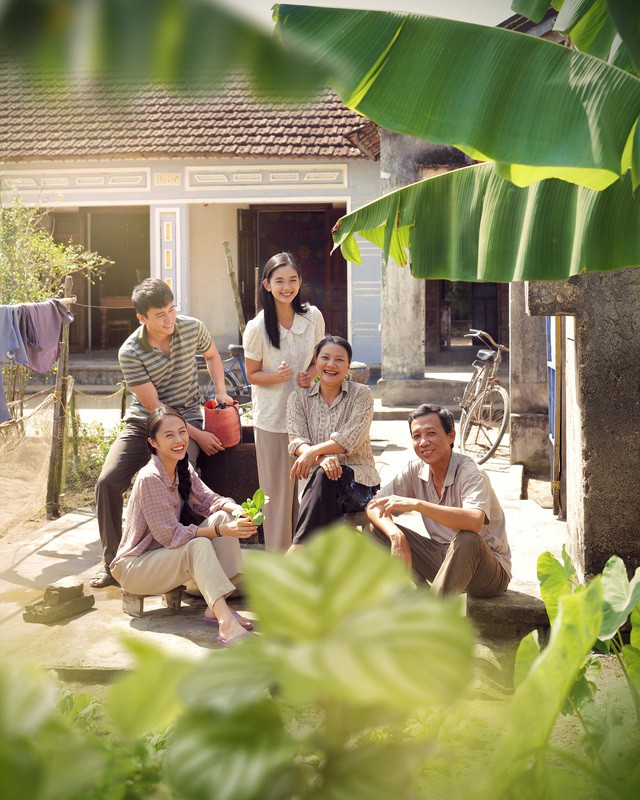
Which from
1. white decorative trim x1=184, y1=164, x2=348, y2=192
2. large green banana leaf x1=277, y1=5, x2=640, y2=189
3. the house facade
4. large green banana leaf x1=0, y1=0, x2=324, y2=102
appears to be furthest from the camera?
white decorative trim x1=184, y1=164, x2=348, y2=192

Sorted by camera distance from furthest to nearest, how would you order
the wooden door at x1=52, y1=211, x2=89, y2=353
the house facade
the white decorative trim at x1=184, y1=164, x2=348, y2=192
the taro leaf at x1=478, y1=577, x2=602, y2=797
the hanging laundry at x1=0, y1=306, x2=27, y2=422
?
the wooden door at x1=52, y1=211, x2=89, y2=353 → the white decorative trim at x1=184, y1=164, x2=348, y2=192 → the house facade → the hanging laundry at x1=0, y1=306, x2=27, y2=422 → the taro leaf at x1=478, y1=577, x2=602, y2=797

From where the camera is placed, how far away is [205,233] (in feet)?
51.0

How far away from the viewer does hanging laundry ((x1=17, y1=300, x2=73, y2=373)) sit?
6.27m

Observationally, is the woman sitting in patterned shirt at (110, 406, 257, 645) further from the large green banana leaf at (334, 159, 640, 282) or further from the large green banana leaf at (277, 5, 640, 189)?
the large green banana leaf at (277, 5, 640, 189)

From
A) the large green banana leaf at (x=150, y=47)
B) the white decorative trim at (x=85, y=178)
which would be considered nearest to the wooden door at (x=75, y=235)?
the white decorative trim at (x=85, y=178)

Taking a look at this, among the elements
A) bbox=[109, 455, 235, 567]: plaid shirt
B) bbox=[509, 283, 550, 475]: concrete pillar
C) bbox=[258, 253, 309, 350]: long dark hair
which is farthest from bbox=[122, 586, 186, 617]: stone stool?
bbox=[509, 283, 550, 475]: concrete pillar

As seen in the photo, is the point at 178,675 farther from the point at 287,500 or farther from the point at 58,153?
the point at 58,153

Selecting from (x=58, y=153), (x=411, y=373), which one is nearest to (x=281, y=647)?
(x=411, y=373)

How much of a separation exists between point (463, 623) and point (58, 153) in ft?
48.4

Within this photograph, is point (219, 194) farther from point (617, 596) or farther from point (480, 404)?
point (617, 596)

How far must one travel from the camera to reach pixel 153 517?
432cm

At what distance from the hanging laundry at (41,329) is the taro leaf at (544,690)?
6.20 m

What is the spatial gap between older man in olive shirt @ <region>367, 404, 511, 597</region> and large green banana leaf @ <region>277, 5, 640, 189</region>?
73.4 inches

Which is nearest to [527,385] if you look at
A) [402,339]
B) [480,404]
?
[480,404]
